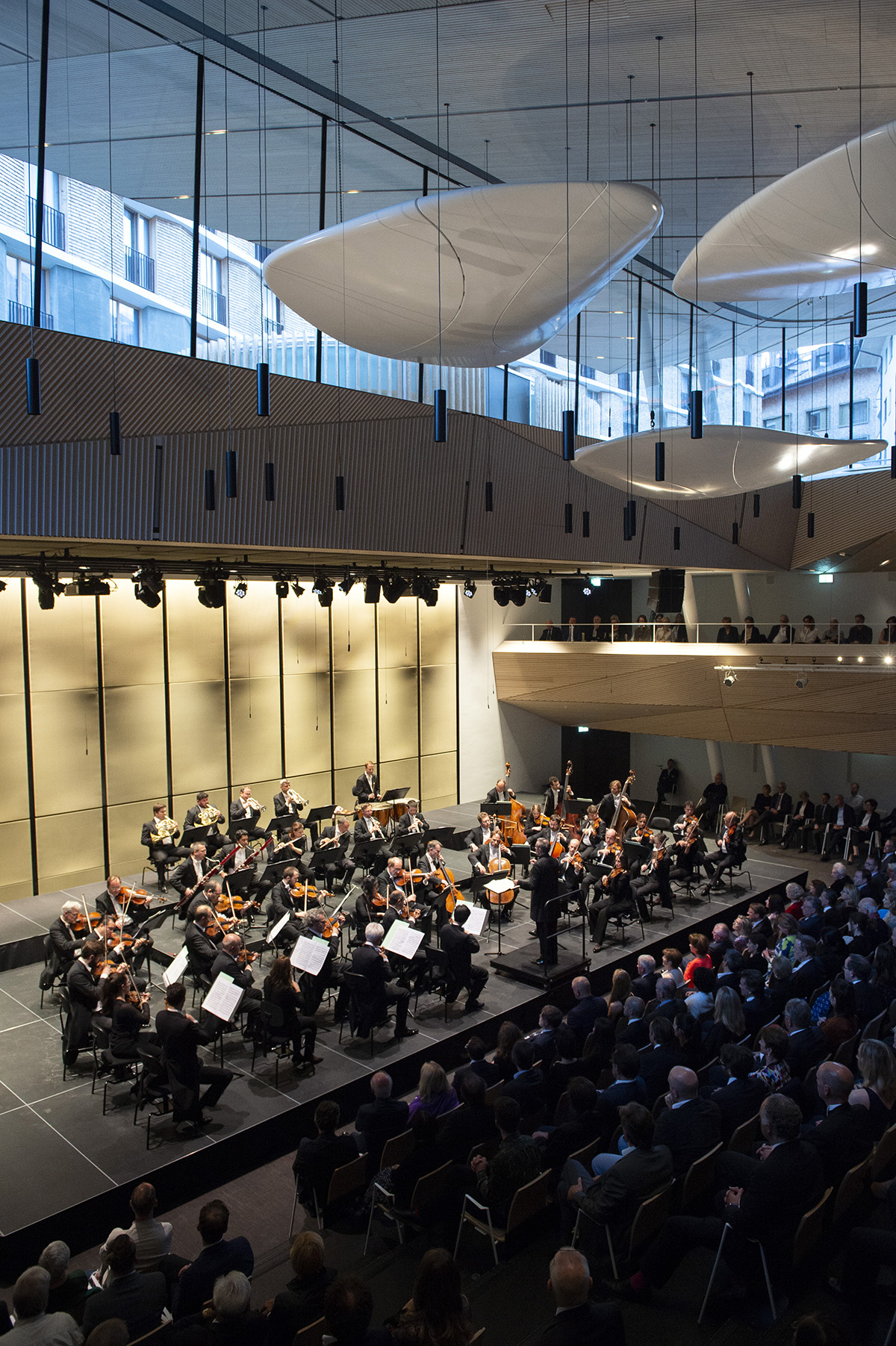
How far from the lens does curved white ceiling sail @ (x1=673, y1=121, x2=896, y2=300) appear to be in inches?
193

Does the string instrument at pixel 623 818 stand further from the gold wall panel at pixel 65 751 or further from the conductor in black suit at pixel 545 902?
the gold wall panel at pixel 65 751

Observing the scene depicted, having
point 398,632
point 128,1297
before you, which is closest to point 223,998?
point 128,1297

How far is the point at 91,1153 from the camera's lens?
6.60m

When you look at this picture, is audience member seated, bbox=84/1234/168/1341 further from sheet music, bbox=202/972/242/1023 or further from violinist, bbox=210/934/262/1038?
violinist, bbox=210/934/262/1038

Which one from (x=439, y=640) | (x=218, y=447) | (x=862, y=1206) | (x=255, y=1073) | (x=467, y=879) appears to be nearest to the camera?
(x=862, y=1206)

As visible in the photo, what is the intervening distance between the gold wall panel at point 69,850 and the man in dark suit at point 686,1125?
10.8 metres

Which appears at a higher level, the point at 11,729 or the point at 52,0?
the point at 52,0

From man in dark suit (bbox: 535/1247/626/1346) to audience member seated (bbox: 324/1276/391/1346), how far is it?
2.07 feet

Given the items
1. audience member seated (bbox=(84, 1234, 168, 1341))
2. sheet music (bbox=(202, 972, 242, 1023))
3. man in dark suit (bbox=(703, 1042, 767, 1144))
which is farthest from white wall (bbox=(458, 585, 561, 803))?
audience member seated (bbox=(84, 1234, 168, 1341))

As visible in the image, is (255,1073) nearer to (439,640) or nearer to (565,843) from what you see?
(565,843)

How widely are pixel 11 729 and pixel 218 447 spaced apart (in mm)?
6281

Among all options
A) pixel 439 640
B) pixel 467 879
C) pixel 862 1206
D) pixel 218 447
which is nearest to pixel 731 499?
pixel 439 640

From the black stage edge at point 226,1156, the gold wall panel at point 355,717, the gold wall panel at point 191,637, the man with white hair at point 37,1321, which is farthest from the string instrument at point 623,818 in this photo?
the man with white hair at point 37,1321

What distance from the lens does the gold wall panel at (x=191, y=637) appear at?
14672mm
